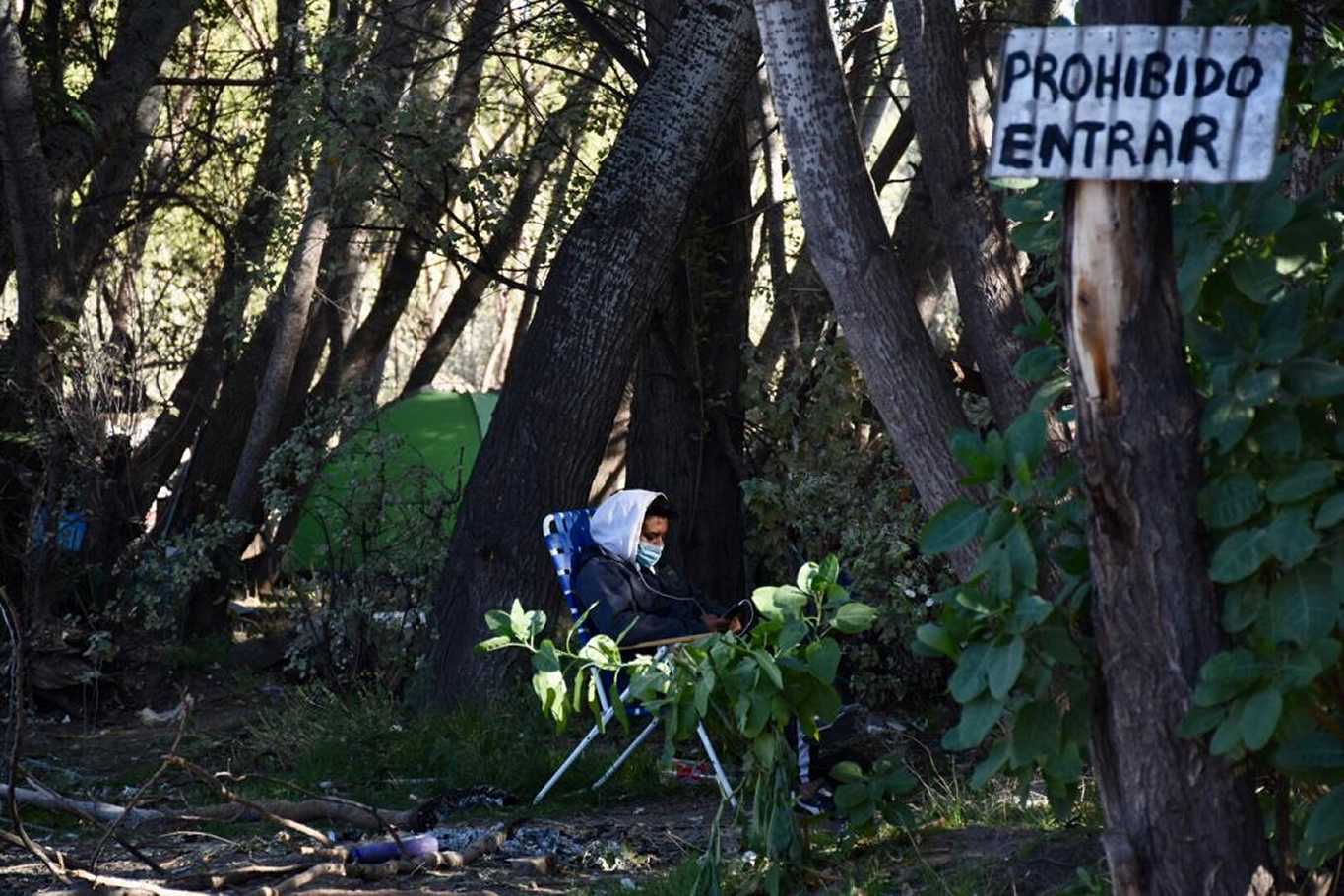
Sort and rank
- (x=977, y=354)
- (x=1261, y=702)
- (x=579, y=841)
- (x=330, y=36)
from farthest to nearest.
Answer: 1. (x=330, y=36)
2. (x=579, y=841)
3. (x=977, y=354)
4. (x=1261, y=702)

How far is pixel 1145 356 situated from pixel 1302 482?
0.39 m

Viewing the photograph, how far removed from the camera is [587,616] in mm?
7285

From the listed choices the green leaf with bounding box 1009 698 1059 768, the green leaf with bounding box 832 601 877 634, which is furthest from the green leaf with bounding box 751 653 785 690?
the green leaf with bounding box 1009 698 1059 768

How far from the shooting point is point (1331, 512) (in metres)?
3.05

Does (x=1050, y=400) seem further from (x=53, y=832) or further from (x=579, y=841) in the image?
(x=53, y=832)

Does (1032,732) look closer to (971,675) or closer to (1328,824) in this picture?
(971,675)

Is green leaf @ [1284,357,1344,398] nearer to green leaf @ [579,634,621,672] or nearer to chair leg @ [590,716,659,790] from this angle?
green leaf @ [579,634,621,672]

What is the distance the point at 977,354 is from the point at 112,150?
362 inches

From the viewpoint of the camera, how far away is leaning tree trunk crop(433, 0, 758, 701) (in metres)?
8.48

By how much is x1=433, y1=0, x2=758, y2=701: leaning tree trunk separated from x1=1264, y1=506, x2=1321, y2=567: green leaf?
5604 mm

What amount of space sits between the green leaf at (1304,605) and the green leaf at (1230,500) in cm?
14

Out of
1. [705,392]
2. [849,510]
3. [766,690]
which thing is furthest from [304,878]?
[705,392]

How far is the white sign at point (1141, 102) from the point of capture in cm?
323

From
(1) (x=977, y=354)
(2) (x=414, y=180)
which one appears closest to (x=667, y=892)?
(1) (x=977, y=354)
